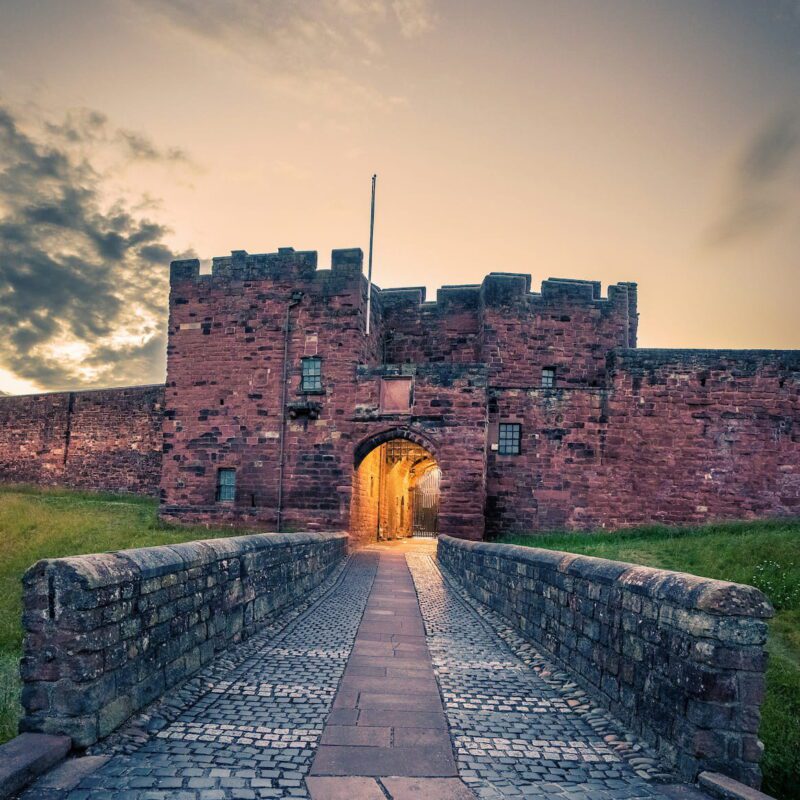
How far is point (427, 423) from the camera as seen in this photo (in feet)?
57.2

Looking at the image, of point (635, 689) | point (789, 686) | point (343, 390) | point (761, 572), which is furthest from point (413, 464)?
point (635, 689)

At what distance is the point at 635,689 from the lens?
4055mm

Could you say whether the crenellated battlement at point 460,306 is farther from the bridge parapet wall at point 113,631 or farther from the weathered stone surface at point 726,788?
the weathered stone surface at point 726,788

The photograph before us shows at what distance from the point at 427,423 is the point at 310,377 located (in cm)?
389

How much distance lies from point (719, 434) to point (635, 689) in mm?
15816

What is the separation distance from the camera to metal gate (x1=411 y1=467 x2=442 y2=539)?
1335 inches

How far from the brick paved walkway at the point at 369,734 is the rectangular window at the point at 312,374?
39.3ft

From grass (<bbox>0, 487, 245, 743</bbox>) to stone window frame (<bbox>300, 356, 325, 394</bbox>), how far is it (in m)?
4.78

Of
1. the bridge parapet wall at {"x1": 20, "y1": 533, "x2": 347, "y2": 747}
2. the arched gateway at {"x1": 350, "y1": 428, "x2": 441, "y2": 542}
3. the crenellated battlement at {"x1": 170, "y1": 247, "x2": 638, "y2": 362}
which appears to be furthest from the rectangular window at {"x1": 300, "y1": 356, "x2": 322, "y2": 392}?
the bridge parapet wall at {"x1": 20, "y1": 533, "x2": 347, "y2": 747}

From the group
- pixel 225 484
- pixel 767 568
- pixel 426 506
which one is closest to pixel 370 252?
pixel 225 484

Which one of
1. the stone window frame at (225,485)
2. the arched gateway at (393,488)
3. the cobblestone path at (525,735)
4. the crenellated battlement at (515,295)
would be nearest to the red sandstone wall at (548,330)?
the crenellated battlement at (515,295)

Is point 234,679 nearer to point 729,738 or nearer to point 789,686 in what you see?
point 729,738

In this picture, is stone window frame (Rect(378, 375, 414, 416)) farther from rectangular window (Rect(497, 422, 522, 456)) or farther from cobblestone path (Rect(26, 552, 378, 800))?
cobblestone path (Rect(26, 552, 378, 800))

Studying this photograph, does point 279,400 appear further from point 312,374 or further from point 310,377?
point 312,374
